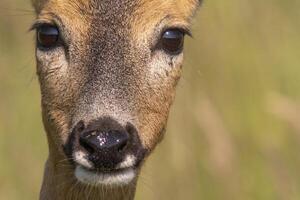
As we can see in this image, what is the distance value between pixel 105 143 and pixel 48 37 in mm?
998

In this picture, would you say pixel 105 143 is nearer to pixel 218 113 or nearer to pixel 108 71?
pixel 108 71

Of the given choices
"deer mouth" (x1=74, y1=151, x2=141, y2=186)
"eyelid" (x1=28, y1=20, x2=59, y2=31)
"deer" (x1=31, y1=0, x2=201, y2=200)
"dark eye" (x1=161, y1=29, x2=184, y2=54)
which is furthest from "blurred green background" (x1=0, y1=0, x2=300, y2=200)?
"deer mouth" (x1=74, y1=151, x2=141, y2=186)

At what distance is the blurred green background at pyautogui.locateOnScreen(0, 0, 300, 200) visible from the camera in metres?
9.83

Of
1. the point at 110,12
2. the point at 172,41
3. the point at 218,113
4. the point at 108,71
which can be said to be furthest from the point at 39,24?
the point at 218,113

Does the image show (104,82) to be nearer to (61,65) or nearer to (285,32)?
(61,65)

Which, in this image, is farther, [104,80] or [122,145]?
[104,80]

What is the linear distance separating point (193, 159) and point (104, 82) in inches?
137

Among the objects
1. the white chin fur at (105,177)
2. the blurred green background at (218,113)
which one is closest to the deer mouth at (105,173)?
the white chin fur at (105,177)

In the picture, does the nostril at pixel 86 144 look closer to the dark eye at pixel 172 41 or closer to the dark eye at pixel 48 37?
the dark eye at pixel 48 37

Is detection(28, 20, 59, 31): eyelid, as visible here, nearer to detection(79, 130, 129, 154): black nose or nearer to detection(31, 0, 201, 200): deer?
detection(31, 0, 201, 200): deer

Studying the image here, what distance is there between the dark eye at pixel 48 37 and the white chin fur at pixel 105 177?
866 mm

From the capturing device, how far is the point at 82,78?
6.93 meters

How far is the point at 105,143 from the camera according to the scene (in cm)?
639

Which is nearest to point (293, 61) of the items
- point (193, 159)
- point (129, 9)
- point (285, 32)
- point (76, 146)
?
point (285, 32)
